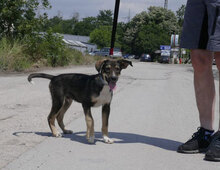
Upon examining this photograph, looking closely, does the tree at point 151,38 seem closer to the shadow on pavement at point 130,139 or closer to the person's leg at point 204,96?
the shadow on pavement at point 130,139

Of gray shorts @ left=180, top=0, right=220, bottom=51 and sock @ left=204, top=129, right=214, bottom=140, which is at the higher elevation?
gray shorts @ left=180, top=0, right=220, bottom=51

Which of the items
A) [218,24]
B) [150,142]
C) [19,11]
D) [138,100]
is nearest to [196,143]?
[150,142]

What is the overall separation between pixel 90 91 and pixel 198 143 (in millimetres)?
1432

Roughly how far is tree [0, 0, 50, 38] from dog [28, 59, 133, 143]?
13.4 meters

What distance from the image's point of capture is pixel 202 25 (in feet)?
14.1

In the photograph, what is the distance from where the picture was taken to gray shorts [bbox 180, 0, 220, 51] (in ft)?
13.5

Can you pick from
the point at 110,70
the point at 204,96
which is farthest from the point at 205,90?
the point at 110,70

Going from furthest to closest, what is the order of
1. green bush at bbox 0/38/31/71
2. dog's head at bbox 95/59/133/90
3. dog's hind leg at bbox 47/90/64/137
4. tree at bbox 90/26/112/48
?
tree at bbox 90/26/112/48 < green bush at bbox 0/38/31/71 < dog's hind leg at bbox 47/90/64/137 < dog's head at bbox 95/59/133/90

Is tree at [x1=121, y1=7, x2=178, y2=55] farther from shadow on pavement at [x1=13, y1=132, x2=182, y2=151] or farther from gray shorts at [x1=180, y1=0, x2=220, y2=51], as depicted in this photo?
gray shorts at [x1=180, y1=0, x2=220, y2=51]

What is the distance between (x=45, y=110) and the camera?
275 inches

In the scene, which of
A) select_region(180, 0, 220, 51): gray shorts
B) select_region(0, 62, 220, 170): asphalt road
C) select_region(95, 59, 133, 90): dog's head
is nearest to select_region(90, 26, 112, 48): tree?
select_region(0, 62, 220, 170): asphalt road

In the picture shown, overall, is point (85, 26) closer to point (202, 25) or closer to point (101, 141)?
point (101, 141)

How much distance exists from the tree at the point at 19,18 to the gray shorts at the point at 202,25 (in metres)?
14.5

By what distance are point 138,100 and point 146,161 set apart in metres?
5.15
